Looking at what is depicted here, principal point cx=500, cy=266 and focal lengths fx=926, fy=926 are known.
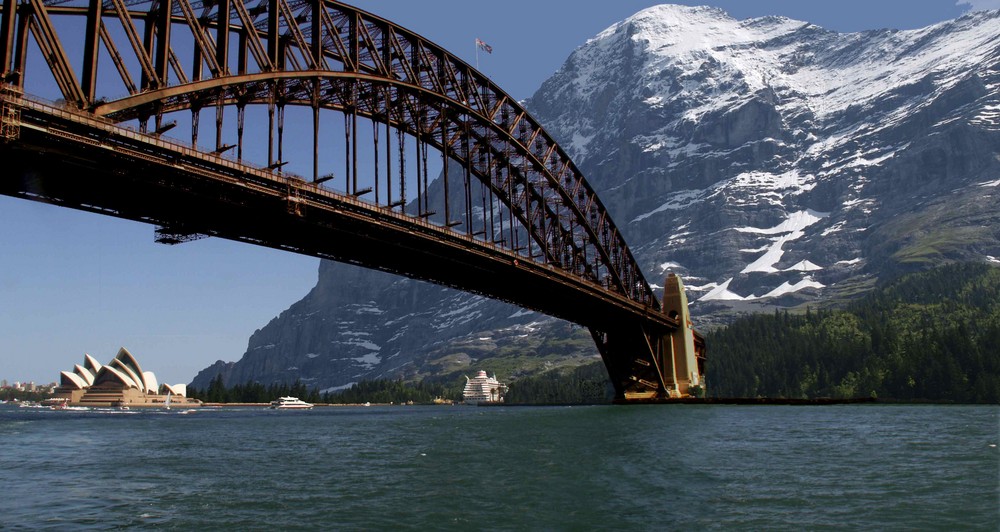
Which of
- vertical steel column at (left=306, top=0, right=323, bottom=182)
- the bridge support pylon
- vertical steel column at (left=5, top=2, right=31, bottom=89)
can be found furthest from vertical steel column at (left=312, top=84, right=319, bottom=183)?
the bridge support pylon

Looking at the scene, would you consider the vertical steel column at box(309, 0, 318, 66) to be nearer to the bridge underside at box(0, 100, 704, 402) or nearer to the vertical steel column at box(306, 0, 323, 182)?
the vertical steel column at box(306, 0, 323, 182)

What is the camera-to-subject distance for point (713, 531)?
90.8 ft

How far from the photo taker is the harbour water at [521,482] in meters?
29.7

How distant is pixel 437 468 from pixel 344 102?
50938 millimetres

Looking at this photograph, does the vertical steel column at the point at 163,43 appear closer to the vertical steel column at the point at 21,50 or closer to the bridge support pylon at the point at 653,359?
the vertical steel column at the point at 21,50

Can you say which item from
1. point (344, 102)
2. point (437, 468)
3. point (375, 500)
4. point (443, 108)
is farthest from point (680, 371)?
point (375, 500)

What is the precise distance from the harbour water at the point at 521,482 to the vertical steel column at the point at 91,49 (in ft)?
71.3

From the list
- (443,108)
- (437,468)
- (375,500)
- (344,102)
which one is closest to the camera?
(375,500)

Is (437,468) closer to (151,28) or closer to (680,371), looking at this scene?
(151,28)

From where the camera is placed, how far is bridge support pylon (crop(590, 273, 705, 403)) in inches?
5600

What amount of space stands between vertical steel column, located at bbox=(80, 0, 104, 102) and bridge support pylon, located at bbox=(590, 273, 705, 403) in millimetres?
96701

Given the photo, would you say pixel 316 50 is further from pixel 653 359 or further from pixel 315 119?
pixel 653 359

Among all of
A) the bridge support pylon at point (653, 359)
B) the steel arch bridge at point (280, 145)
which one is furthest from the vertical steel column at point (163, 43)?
the bridge support pylon at point (653, 359)

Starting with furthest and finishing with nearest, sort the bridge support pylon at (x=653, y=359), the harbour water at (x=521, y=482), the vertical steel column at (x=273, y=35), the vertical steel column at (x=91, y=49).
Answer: the bridge support pylon at (x=653, y=359) → the vertical steel column at (x=273, y=35) → the vertical steel column at (x=91, y=49) → the harbour water at (x=521, y=482)
